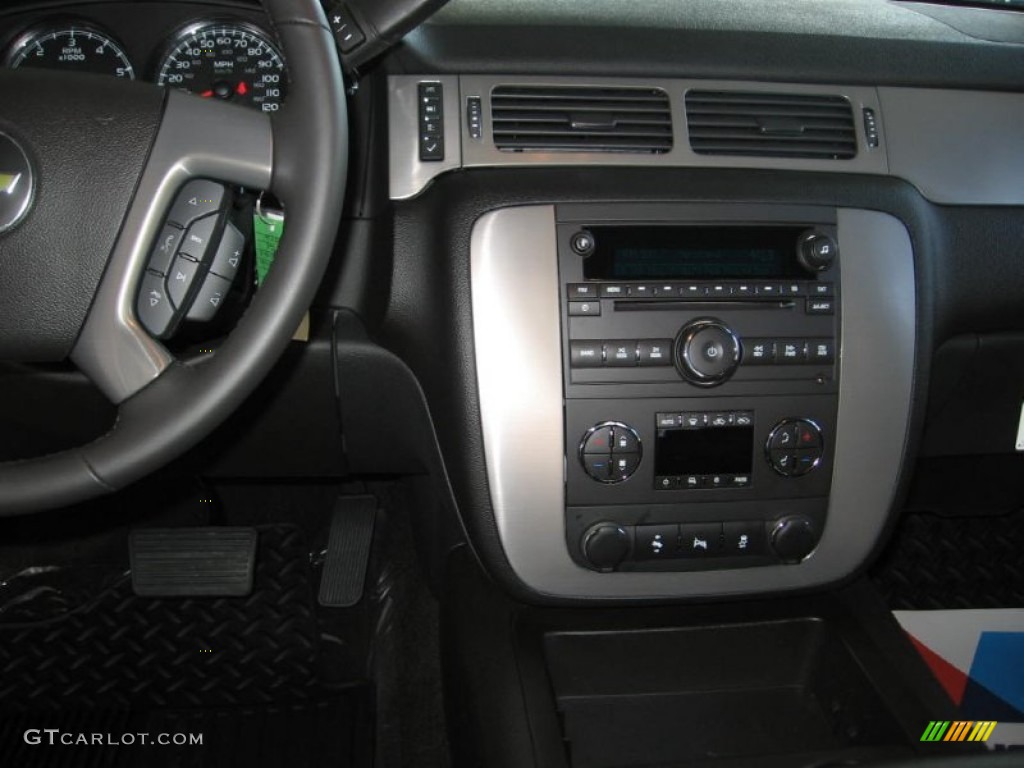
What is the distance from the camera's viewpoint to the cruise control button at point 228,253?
0.94 metres

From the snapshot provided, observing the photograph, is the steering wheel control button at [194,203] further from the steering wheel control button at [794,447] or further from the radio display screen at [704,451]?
the steering wheel control button at [794,447]

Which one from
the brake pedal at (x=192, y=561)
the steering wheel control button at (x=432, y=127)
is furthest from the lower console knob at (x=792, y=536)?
the brake pedal at (x=192, y=561)

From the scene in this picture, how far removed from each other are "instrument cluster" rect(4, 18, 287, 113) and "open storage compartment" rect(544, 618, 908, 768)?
0.75 metres

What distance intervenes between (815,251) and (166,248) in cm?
72

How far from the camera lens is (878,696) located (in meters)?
1.07

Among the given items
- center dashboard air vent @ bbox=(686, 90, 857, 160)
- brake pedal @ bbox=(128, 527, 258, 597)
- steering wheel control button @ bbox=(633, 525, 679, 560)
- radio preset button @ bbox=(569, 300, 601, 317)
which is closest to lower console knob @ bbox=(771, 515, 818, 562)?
steering wheel control button @ bbox=(633, 525, 679, 560)

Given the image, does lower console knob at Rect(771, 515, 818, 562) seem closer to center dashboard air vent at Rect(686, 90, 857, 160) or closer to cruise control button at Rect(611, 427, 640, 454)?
cruise control button at Rect(611, 427, 640, 454)

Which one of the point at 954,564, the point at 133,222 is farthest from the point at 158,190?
the point at 954,564

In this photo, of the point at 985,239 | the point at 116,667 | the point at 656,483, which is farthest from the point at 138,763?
the point at 985,239

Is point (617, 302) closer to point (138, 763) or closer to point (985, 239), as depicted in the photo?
point (985, 239)

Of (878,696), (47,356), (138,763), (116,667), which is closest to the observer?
(47,356)

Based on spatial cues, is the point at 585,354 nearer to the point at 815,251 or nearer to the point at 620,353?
the point at 620,353

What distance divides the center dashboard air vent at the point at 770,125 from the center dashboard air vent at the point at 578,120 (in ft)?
0.16

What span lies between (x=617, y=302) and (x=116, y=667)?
1.05 m
